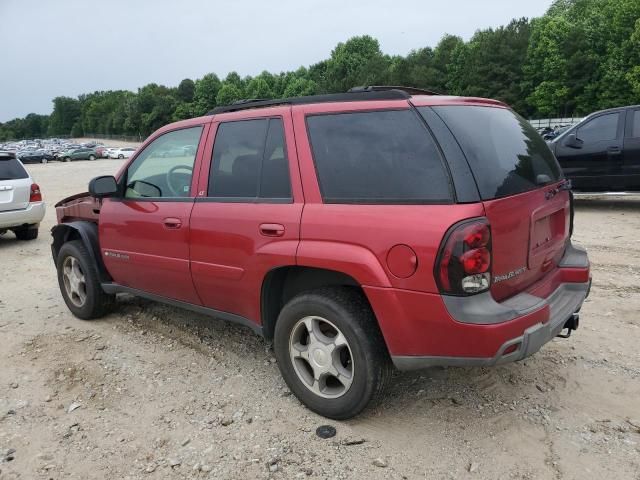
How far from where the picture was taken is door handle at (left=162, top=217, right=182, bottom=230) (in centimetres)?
380

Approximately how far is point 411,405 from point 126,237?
2.58m

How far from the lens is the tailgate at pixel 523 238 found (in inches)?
105

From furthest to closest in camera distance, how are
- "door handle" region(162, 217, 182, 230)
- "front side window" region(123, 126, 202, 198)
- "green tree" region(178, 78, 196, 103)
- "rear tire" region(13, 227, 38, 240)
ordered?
1. "green tree" region(178, 78, 196, 103)
2. "rear tire" region(13, 227, 38, 240)
3. "front side window" region(123, 126, 202, 198)
4. "door handle" region(162, 217, 182, 230)

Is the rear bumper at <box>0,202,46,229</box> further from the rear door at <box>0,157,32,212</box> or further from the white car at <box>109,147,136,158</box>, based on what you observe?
the white car at <box>109,147,136,158</box>

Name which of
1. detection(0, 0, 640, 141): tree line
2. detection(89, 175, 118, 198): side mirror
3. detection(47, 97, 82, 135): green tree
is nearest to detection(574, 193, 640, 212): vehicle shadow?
detection(89, 175, 118, 198): side mirror

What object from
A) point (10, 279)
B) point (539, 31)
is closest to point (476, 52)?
point (539, 31)

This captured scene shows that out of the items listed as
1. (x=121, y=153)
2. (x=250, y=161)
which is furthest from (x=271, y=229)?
(x=121, y=153)

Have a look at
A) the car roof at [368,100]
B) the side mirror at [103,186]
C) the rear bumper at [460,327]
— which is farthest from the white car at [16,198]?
the rear bumper at [460,327]

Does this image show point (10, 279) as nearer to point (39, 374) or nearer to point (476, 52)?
point (39, 374)

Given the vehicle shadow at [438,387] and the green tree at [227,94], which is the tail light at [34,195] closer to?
the vehicle shadow at [438,387]

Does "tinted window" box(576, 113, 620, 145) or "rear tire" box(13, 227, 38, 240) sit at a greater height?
"tinted window" box(576, 113, 620, 145)

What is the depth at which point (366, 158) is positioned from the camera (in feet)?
9.62

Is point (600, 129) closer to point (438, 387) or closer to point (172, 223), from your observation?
point (438, 387)

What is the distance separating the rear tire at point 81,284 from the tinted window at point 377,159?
276cm
